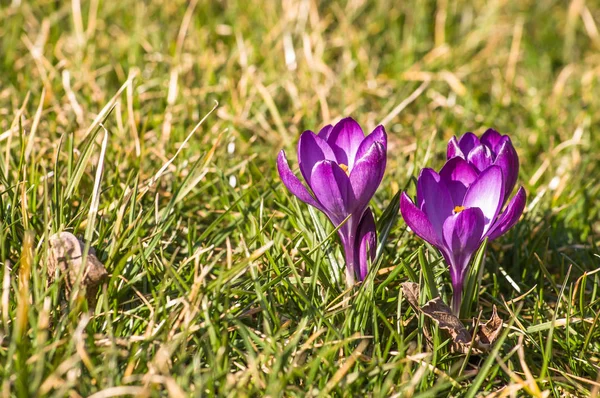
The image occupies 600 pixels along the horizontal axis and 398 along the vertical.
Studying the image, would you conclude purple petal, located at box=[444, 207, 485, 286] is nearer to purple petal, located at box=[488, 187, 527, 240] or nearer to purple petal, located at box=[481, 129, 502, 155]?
purple petal, located at box=[488, 187, 527, 240]

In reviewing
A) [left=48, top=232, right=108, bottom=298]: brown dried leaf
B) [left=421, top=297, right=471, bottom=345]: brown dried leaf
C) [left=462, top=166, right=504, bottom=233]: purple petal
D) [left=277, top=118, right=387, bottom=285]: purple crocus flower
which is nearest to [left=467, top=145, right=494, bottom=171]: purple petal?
→ [left=462, top=166, right=504, bottom=233]: purple petal

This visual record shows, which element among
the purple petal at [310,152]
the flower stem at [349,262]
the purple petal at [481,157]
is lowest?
the flower stem at [349,262]

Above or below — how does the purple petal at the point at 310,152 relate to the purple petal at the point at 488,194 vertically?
above

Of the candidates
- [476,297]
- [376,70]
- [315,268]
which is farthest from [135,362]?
[376,70]

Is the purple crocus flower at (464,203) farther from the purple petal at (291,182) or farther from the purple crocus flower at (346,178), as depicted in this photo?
the purple petal at (291,182)

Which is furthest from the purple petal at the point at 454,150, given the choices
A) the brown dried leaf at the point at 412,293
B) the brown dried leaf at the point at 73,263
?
the brown dried leaf at the point at 73,263

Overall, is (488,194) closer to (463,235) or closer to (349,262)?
(463,235)
